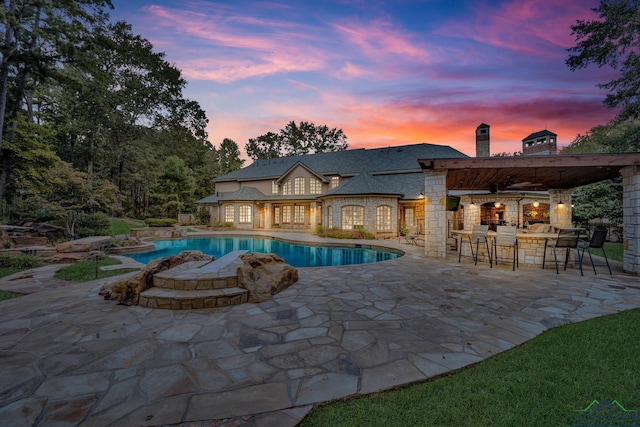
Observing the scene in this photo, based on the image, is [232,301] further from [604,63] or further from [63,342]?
[604,63]

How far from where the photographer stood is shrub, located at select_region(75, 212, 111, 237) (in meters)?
13.0

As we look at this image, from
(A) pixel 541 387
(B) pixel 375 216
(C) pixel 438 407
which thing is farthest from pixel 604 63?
(C) pixel 438 407

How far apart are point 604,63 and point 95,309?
67.6 ft

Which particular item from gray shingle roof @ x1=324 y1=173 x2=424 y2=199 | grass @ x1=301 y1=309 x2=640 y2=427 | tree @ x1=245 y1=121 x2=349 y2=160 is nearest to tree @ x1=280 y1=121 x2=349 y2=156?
tree @ x1=245 y1=121 x2=349 y2=160

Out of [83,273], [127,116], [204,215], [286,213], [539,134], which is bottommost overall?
[83,273]

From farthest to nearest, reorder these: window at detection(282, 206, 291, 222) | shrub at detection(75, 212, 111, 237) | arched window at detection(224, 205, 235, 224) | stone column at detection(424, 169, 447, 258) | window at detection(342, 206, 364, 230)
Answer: arched window at detection(224, 205, 235, 224) → window at detection(282, 206, 291, 222) → window at detection(342, 206, 364, 230) → shrub at detection(75, 212, 111, 237) → stone column at detection(424, 169, 447, 258)

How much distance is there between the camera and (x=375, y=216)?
17938mm

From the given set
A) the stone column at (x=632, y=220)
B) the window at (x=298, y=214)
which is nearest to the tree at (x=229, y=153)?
the window at (x=298, y=214)

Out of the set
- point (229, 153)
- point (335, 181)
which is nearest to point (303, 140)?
point (229, 153)

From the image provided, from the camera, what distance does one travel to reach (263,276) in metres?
5.21

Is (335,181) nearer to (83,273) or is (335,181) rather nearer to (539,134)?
(83,273)

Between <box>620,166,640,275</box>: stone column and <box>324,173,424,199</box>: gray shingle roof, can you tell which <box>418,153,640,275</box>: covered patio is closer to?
<box>620,166,640,275</box>: stone column

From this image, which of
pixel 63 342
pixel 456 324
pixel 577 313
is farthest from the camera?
pixel 577 313

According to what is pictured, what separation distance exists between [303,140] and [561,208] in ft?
104
